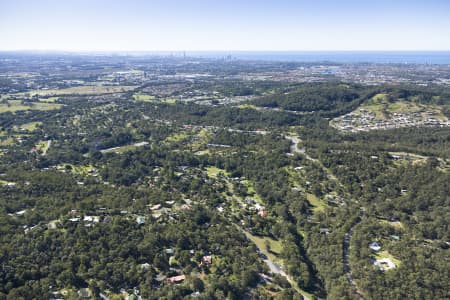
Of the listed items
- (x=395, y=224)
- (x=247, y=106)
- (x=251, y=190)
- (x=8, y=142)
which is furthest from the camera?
(x=247, y=106)

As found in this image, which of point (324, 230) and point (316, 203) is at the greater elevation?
point (316, 203)

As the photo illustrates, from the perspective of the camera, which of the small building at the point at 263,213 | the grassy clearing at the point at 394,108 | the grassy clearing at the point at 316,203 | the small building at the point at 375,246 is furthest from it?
the grassy clearing at the point at 394,108

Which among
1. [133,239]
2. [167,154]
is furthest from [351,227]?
[167,154]

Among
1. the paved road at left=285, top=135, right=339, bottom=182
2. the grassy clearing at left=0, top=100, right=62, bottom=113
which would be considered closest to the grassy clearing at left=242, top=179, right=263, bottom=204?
the paved road at left=285, top=135, right=339, bottom=182

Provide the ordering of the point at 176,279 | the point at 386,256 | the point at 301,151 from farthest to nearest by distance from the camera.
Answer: the point at 301,151, the point at 386,256, the point at 176,279

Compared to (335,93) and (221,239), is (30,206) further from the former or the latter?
(335,93)

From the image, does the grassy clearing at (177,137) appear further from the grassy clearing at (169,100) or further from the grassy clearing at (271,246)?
the grassy clearing at (271,246)

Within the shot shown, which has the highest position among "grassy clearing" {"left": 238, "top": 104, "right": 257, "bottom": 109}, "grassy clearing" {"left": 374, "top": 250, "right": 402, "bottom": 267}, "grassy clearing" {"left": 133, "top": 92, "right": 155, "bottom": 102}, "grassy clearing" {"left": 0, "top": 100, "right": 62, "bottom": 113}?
"grassy clearing" {"left": 133, "top": 92, "right": 155, "bottom": 102}

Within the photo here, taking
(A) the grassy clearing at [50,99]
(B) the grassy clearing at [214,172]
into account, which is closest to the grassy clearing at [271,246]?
(B) the grassy clearing at [214,172]

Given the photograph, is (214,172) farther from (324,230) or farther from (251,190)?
(324,230)

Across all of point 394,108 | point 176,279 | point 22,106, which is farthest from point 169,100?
point 176,279

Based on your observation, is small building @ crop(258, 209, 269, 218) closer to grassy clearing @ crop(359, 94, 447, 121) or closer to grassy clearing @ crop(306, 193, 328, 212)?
grassy clearing @ crop(306, 193, 328, 212)

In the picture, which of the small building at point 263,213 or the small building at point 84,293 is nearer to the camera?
the small building at point 84,293
